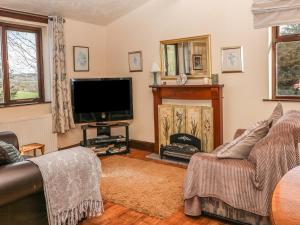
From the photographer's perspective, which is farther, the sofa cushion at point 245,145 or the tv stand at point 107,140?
the tv stand at point 107,140

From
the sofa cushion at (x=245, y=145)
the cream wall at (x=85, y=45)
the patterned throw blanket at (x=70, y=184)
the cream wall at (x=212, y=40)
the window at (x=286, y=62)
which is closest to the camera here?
the patterned throw blanket at (x=70, y=184)

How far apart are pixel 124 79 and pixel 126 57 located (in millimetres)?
522

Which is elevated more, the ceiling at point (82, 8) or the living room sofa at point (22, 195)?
the ceiling at point (82, 8)

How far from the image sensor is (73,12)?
4.86m

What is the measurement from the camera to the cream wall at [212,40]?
4094mm

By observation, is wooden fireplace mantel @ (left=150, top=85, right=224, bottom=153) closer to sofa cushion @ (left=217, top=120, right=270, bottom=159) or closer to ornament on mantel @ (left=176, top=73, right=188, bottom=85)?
ornament on mantel @ (left=176, top=73, right=188, bottom=85)

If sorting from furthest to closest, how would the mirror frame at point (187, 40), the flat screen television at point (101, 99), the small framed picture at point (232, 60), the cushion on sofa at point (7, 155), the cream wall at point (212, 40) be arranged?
1. the flat screen television at point (101, 99)
2. the mirror frame at point (187, 40)
3. the small framed picture at point (232, 60)
4. the cream wall at point (212, 40)
5. the cushion on sofa at point (7, 155)

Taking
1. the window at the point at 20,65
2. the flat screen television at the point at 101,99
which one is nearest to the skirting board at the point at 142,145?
the flat screen television at the point at 101,99

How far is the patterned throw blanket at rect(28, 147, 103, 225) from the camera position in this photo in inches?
85.9

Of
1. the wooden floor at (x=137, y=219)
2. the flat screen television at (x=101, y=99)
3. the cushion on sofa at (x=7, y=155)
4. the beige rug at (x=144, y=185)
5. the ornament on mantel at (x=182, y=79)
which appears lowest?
the wooden floor at (x=137, y=219)

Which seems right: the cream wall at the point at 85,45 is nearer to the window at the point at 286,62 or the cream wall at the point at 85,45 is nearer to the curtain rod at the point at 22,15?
the curtain rod at the point at 22,15

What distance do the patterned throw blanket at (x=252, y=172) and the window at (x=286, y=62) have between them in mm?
1371

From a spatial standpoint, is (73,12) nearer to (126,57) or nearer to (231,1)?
(126,57)

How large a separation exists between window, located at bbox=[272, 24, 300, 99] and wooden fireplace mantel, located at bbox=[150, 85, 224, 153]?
2.54 ft
